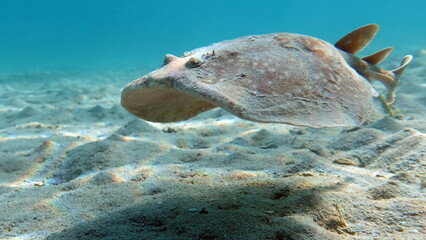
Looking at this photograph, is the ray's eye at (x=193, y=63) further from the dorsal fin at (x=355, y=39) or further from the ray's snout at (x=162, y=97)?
the dorsal fin at (x=355, y=39)

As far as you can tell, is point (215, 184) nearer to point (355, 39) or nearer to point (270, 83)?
point (270, 83)

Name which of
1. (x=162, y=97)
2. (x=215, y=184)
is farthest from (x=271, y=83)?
(x=215, y=184)

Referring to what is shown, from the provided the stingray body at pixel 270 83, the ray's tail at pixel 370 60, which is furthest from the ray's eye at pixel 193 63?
the ray's tail at pixel 370 60

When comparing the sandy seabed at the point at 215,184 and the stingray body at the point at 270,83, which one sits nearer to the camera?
the stingray body at the point at 270,83

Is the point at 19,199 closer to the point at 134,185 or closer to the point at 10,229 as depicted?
the point at 10,229

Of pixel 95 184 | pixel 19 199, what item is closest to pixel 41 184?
pixel 19 199

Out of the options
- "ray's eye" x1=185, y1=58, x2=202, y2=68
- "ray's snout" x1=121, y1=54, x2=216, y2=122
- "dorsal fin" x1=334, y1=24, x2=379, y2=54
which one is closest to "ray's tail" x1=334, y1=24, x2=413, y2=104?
"dorsal fin" x1=334, y1=24, x2=379, y2=54
